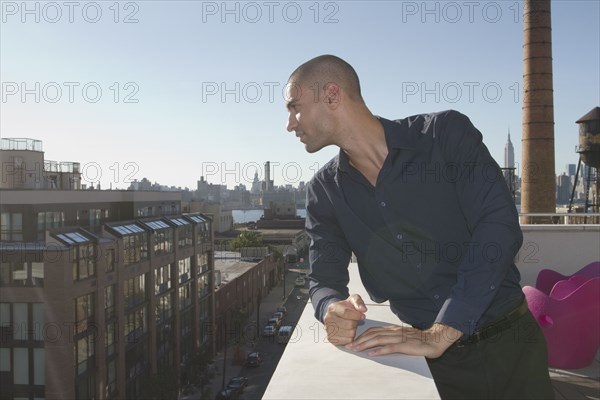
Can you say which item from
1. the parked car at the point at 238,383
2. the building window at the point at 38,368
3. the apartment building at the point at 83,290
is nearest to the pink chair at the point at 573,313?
the apartment building at the point at 83,290

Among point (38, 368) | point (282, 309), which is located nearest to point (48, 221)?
point (38, 368)

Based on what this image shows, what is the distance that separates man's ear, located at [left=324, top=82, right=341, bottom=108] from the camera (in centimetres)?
219

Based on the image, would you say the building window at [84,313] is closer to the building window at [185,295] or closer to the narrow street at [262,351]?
the narrow street at [262,351]

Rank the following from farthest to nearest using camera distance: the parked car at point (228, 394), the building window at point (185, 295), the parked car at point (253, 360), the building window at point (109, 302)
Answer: the parked car at point (253, 360) < the building window at point (185, 295) < the parked car at point (228, 394) < the building window at point (109, 302)

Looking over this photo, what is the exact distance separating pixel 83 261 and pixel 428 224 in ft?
78.1

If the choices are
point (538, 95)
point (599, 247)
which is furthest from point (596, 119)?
point (599, 247)

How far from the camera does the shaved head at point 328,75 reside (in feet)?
7.30

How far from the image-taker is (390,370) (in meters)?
1.62

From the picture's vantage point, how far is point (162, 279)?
31.5 metres

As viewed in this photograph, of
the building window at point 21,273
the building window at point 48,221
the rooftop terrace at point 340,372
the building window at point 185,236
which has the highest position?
the rooftop terrace at point 340,372

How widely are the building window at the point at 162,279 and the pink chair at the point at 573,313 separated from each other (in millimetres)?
26236

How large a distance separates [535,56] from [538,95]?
1959 millimetres

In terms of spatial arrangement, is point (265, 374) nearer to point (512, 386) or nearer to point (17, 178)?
point (17, 178)

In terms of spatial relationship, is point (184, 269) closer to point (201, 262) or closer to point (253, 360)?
point (201, 262)
